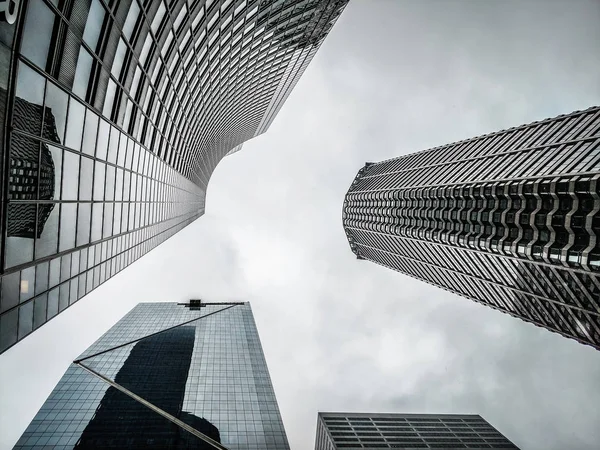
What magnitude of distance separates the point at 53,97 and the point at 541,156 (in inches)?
3299

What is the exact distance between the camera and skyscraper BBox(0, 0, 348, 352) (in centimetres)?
1480

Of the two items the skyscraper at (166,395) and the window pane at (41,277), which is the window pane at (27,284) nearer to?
the window pane at (41,277)

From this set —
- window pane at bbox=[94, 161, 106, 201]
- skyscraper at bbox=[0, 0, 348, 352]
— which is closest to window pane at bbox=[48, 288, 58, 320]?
skyscraper at bbox=[0, 0, 348, 352]

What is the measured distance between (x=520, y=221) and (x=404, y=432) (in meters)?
116

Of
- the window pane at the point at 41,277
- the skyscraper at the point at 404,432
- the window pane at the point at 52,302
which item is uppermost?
the window pane at the point at 41,277

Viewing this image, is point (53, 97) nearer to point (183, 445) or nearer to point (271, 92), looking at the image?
point (183, 445)

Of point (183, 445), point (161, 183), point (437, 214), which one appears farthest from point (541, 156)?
point (183, 445)

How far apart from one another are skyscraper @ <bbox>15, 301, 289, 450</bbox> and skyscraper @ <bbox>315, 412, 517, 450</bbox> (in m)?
64.5

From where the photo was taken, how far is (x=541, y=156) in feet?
262

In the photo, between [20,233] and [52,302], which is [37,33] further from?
[52,302]

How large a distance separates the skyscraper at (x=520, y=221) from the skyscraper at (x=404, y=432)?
61210mm

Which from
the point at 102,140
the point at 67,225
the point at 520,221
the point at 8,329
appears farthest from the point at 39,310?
the point at 520,221

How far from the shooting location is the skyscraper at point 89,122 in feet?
48.5

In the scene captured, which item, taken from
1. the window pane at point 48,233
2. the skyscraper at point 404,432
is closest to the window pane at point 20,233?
the window pane at point 48,233
